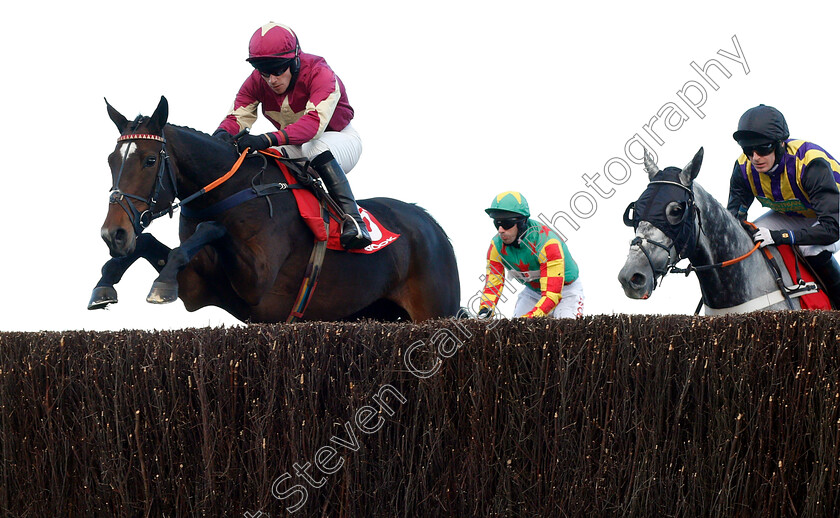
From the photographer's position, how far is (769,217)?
6.64 m

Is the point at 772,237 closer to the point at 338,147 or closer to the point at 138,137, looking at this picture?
the point at 338,147

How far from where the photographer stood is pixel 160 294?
5.66 m

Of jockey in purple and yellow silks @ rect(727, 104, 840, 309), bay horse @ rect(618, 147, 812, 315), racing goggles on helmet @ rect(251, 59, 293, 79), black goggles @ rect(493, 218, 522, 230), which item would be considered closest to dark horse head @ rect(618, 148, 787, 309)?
bay horse @ rect(618, 147, 812, 315)

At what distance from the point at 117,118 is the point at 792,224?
448 cm

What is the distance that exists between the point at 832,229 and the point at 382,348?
315 cm

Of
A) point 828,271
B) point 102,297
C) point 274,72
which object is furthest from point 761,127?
point 102,297

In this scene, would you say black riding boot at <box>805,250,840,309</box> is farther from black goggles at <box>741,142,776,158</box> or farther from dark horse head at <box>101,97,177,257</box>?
dark horse head at <box>101,97,177,257</box>

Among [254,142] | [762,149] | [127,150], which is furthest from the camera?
[254,142]

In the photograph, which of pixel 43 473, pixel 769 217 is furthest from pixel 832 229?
pixel 43 473

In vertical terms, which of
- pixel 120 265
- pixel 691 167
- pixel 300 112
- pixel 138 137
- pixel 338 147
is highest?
pixel 300 112

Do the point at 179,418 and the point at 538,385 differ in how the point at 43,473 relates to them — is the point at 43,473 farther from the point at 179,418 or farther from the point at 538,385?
the point at 538,385

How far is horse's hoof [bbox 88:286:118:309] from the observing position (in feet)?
19.5

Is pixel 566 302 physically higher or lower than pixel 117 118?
lower

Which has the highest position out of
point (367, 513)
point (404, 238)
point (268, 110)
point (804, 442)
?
point (268, 110)
